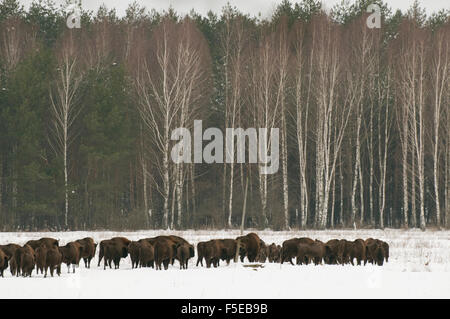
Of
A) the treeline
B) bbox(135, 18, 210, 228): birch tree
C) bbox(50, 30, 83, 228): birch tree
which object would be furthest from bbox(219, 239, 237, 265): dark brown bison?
bbox(50, 30, 83, 228): birch tree

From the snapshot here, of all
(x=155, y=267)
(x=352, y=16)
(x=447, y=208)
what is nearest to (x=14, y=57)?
(x=352, y=16)

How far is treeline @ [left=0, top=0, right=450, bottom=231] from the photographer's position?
121 ft

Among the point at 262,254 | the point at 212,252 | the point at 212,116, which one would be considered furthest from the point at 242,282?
the point at 212,116

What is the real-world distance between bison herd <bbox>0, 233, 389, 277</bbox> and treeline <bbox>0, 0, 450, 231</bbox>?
17.9 meters

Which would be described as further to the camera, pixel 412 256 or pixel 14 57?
pixel 14 57

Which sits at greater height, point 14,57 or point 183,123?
point 14,57

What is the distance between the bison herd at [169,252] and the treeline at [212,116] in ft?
58.6

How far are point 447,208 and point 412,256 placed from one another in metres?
18.1

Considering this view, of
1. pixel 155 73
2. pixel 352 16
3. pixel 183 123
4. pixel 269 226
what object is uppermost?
pixel 352 16

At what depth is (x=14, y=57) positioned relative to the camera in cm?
4359

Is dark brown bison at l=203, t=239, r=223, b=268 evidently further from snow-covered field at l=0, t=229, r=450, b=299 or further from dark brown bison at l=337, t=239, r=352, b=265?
dark brown bison at l=337, t=239, r=352, b=265

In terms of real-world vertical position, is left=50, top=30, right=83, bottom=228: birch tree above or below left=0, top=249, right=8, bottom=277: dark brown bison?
above
